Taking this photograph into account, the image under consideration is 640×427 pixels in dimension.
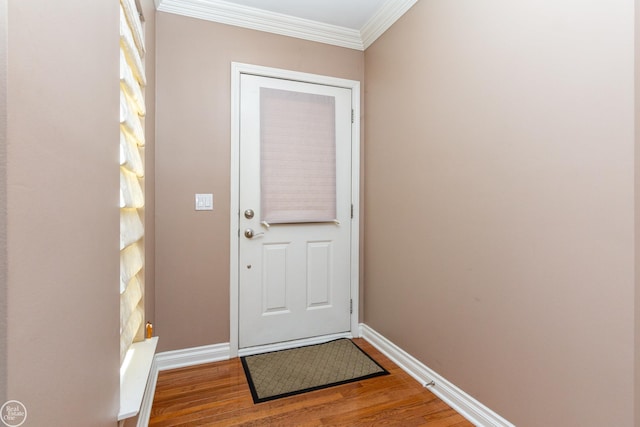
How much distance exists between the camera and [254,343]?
2.37 meters

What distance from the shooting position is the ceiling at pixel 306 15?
2.16 metres

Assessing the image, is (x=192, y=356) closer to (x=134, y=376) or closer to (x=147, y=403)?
(x=147, y=403)

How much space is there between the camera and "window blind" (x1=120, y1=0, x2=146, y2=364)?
1.21m

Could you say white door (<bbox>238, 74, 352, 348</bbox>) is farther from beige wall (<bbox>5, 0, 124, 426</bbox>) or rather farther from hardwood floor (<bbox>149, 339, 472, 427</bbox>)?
beige wall (<bbox>5, 0, 124, 426</bbox>)

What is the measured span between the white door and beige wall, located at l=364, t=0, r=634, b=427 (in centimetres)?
55

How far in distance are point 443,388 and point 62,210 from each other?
1.98 m

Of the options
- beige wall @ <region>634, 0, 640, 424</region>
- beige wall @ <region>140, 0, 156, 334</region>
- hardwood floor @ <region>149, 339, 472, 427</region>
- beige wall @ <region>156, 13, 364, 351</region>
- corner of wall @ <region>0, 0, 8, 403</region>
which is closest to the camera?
corner of wall @ <region>0, 0, 8, 403</region>

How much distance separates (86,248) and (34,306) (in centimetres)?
27

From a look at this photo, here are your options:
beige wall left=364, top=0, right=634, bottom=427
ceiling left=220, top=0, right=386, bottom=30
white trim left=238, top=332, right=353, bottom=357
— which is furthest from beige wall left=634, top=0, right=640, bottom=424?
white trim left=238, top=332, right=353, bottom=357

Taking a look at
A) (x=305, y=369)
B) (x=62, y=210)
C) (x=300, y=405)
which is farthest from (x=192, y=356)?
(x=62, y=210)

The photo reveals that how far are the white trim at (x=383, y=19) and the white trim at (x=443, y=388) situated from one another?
2.33m

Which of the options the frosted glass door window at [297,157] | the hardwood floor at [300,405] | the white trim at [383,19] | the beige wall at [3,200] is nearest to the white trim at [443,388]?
the hardwood floor at [300,405]

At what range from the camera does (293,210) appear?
2441mm

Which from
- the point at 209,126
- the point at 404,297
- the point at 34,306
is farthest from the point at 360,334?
the point at 34,306
